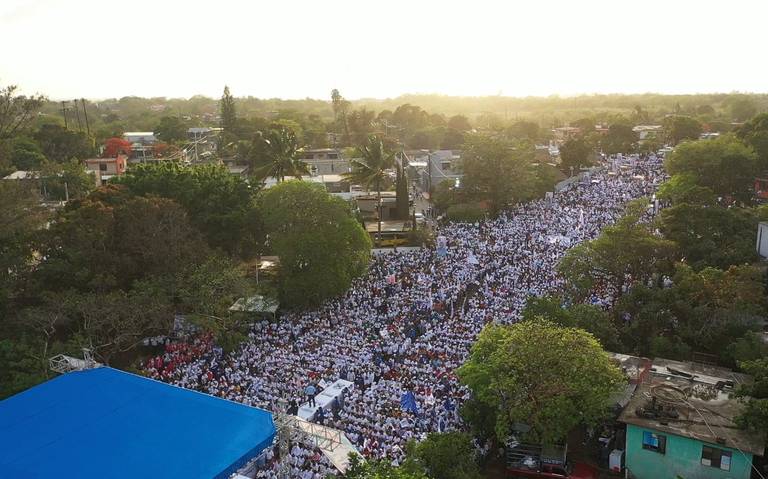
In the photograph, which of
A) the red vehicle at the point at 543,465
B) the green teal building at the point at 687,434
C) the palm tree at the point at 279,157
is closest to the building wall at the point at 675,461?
the green teal building at the point at 687,434

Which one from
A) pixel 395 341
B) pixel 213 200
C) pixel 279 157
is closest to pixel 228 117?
pixel 279 157

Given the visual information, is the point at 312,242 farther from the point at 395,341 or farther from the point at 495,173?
the point at 495,173

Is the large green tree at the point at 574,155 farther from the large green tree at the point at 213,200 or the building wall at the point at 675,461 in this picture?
the building wall at the point at 675,461

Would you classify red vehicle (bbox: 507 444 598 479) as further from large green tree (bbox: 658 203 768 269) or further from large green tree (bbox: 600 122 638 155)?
large green tree (bbox: 600 122 638 155)

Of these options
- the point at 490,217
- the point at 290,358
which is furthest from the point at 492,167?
the point at 290,358

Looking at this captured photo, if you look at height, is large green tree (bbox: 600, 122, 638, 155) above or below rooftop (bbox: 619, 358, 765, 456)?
above

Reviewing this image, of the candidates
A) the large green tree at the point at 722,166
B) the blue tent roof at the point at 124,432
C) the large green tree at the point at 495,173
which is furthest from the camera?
the large green tree at the point at 495,173

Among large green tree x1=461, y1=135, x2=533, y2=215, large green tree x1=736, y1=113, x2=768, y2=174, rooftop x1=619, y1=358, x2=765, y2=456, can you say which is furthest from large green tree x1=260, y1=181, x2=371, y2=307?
large green tree x1=736, y1=113, x2=768, y2=174
